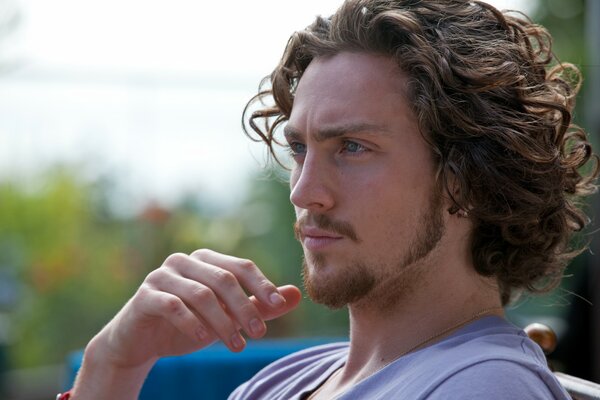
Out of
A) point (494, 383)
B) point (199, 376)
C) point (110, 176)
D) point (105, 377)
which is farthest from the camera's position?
point (110, 176)

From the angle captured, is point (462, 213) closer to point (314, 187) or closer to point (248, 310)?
point (314, 187)

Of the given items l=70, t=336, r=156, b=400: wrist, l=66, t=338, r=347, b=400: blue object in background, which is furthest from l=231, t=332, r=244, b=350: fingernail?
l=66, t=338, r=347, b=400: blue object in background

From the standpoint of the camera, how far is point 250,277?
5.19 feet

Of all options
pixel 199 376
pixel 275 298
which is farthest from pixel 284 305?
pixel 199 376

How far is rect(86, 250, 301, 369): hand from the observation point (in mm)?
1541

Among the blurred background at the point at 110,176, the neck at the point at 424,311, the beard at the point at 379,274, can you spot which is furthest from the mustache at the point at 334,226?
the blurred background at the point at 110,176

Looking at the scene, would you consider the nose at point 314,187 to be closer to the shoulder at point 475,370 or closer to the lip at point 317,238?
the lip at point 317,238

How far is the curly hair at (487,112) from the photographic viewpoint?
5.27 ft

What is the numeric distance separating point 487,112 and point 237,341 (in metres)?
0.59

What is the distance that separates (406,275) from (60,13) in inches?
173

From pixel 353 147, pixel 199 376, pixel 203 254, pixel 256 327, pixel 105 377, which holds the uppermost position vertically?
pixel 353 147

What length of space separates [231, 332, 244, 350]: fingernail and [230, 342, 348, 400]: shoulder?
1.00 feet

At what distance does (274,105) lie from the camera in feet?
6.84

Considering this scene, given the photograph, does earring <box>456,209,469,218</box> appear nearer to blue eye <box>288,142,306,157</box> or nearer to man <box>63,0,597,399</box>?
man <box>63,0,597,399</box>
